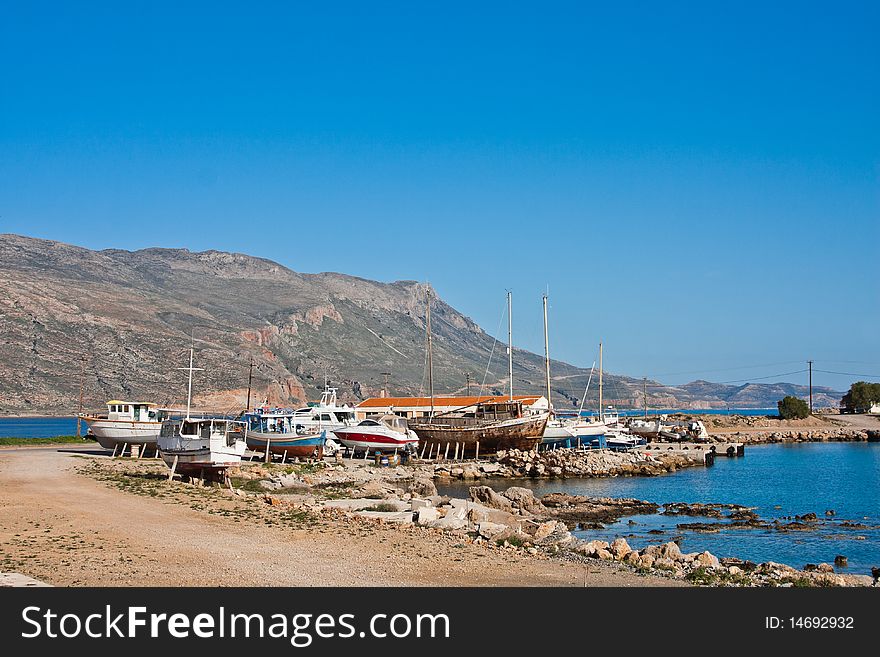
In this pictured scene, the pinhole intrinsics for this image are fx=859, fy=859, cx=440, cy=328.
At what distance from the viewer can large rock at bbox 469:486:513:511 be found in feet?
97.3

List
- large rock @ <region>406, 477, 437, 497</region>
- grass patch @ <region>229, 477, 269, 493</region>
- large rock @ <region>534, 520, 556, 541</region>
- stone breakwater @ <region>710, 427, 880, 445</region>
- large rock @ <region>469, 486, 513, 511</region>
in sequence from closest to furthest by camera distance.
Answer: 1. large rock @ <region>534, 520, 556, 541</region>
2. large rock @ <region>469, 486, 513, 511</region>
3. grass patch @ <region>229, 477, 269, 493</region>
4. large rock @ <region>406, 477, 437, 497</region>
5. stone breakwater @ <region>710, 427, 880, 445</region>

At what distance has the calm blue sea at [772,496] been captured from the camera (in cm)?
2506

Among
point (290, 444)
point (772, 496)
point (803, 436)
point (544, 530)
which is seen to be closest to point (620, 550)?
point (544, 530)

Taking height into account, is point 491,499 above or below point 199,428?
below

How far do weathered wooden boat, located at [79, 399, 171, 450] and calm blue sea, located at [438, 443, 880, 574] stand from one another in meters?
17.2

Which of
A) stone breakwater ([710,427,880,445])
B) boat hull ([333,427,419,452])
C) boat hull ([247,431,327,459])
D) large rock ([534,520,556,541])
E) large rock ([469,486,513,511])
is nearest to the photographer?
large rock ([534,520,556,541])

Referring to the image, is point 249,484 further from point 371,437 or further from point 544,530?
point 371,437

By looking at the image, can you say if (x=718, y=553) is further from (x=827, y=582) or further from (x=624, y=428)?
(x=624, y=428)

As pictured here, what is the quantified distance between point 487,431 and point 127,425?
24792 mm

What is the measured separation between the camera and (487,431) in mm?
61312

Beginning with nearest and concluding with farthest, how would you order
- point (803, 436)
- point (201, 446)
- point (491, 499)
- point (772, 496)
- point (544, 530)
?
1. point (544, 530)
2. point (491, 499)
3. point (201, 446)
4. point (772, 496)
5. point (803, 436)

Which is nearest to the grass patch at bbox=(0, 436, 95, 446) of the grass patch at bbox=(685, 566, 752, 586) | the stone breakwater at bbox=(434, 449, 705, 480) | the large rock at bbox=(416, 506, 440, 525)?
the stone breakwater at bbox=(434, 449, 705, 480)

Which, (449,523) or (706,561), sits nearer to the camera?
(706,561)

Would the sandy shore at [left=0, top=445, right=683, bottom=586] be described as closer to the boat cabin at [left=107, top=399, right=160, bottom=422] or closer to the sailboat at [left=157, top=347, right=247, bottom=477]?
the sailboat at [left=157, top=347, right=247, bottom=477]
